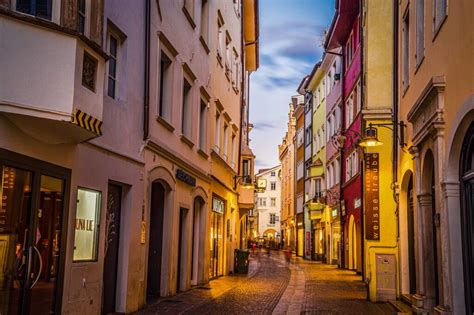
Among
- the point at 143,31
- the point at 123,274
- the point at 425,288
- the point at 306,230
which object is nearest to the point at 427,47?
the point at 425,288

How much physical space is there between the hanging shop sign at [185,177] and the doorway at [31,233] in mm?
7078

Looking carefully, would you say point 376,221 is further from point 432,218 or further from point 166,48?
point 166,48

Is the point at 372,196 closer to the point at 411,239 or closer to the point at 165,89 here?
the point at 411,239

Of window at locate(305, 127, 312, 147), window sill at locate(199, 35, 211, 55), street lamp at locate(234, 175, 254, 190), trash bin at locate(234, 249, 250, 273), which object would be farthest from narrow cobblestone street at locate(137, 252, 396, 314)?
window at locate(305, 127, 312, 147)

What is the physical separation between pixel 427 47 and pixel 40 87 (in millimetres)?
7873

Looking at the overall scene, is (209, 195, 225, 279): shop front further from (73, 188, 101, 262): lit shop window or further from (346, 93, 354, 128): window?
(73, 188, 101, 262): lit shop window

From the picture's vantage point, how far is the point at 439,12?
11.7 m

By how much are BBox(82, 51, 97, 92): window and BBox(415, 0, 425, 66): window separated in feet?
24.0

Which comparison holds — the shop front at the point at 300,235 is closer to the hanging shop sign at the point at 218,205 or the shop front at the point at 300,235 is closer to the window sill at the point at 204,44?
the hanging shop sign at the point at 218,205

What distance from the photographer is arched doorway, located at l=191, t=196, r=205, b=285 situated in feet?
67.3

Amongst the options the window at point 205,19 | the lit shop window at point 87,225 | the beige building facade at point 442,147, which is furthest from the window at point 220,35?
the lit shop window at point 87,225

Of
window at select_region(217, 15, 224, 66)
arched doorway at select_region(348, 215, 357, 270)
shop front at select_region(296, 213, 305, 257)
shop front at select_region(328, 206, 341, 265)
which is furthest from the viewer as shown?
shop front at select_region(296, 213, 305, 257)

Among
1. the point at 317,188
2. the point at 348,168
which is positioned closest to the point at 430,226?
the point at 348,168

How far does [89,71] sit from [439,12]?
21.3 ft
